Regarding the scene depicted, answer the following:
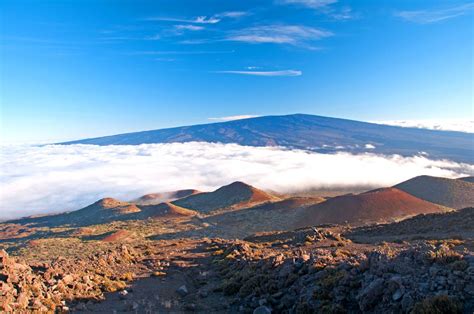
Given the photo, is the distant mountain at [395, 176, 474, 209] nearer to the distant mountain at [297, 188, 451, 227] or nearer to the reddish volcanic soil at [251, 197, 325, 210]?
the distant mountain at [297, 188, 451, 227]

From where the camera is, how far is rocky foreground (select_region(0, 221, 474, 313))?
648 cm

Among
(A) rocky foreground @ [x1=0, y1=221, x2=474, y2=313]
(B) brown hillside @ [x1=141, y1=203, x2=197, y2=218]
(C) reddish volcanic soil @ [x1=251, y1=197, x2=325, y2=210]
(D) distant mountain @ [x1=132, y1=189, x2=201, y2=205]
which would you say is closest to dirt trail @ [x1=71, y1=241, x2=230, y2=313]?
(A) rocky foreground @ [x1=0, y1=221, x2=474, y2=313]

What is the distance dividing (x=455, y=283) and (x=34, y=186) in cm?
16030

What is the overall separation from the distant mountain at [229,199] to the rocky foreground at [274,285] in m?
42.0

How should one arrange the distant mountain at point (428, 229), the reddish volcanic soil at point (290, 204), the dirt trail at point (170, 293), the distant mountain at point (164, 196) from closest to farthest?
the dirt trail at point (170, 293) → the distant mountain at point (428, 229) → the reddish volcanic soil at point (290, 204) → the distant mountain at point (164, 196)

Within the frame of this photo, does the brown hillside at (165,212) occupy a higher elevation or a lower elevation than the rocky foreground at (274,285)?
lower

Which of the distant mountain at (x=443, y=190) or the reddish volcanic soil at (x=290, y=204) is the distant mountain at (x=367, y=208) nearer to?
the reddish volcanic soil at (x=290, y=204)

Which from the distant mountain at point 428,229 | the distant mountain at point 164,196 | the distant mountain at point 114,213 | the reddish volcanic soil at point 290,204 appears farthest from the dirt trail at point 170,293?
the distant mountain at point 164,196

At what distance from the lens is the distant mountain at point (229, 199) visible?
2271 inches

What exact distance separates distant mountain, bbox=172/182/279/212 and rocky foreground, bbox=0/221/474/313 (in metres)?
42.0

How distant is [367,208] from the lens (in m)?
39.6

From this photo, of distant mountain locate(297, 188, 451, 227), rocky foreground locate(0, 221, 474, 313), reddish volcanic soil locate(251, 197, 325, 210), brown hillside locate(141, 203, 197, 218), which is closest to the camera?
rocky foreground locate(0, 221, 474, 313)

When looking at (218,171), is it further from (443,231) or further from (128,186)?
(443,231)

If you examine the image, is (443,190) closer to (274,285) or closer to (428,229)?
(428,229)
